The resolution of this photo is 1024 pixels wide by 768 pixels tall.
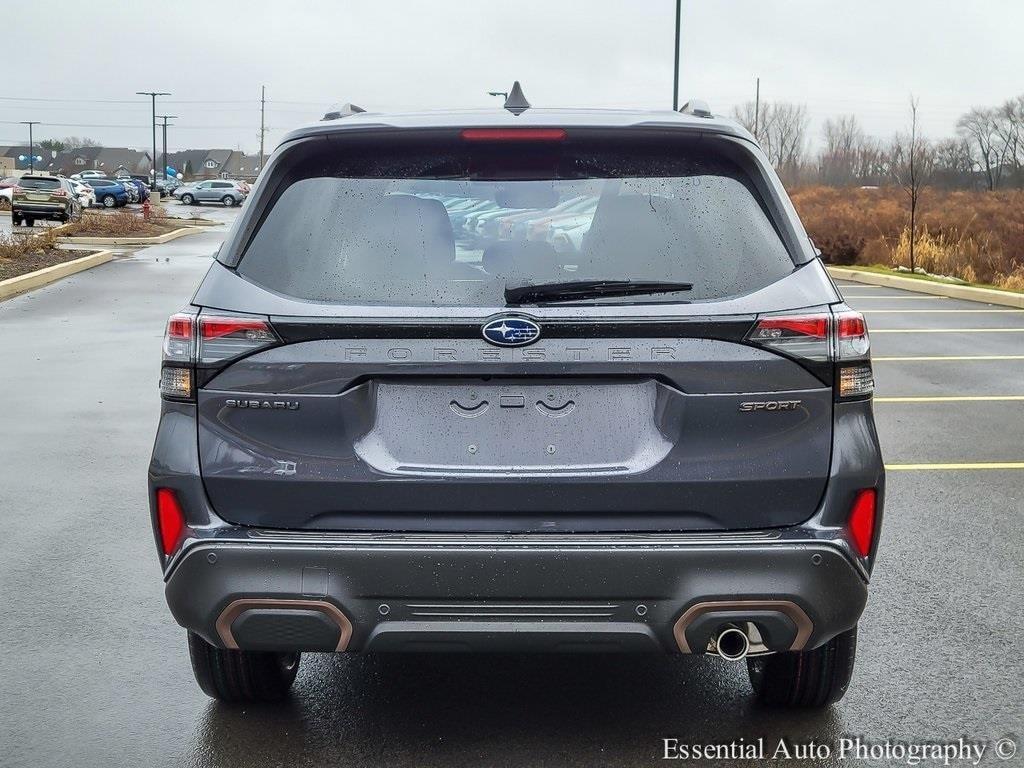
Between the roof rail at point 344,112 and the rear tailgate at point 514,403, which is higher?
the roof rail at point 344,112

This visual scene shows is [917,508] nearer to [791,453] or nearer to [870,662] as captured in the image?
[870,662]

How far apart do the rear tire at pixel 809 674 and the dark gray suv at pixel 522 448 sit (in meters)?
0.44

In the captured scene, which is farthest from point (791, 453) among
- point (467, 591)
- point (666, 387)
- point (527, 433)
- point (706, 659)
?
point (706, 659)

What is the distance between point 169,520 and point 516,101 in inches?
66.4

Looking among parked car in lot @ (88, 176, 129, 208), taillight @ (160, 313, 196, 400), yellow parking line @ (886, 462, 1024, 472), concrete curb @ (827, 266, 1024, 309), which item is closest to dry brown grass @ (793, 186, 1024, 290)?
concrete curb @ (827, 266, 1024, 309)

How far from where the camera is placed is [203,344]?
3283 mm

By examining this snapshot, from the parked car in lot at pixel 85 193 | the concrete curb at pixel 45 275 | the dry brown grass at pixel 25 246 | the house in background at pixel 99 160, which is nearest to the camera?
the concrete curb at pixel 45 275

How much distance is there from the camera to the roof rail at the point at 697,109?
3.81 meters

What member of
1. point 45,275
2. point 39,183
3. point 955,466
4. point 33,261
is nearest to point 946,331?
point 955,466

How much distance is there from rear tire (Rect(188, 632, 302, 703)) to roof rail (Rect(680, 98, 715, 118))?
211 cm

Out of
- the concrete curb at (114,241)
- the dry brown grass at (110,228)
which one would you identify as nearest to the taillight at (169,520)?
the concrete curb at (114,241)

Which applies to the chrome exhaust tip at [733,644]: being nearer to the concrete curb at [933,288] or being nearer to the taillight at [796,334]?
the taillight at [796,334]

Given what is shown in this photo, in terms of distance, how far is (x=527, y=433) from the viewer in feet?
10.5

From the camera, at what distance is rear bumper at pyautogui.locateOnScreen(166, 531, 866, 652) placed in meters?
3.16
